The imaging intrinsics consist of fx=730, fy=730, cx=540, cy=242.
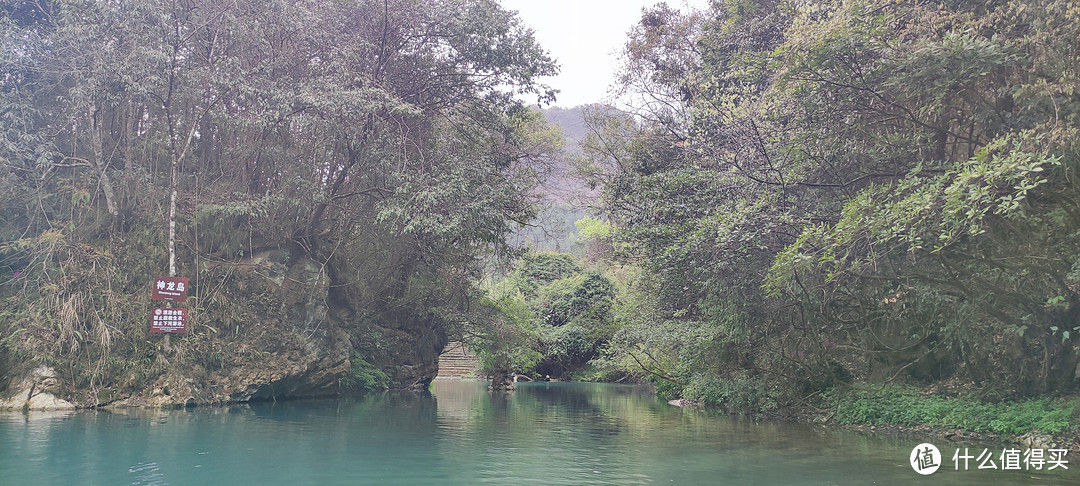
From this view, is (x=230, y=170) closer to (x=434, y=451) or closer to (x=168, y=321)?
(x=168, y=321)

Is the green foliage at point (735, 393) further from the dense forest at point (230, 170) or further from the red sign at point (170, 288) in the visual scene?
the red sign at point (170, 288)

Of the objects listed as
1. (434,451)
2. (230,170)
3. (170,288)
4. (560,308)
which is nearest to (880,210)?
(434,451)

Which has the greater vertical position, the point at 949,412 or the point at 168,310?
the point at 168,310

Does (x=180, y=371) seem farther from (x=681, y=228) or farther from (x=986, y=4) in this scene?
(x=986, y=4)

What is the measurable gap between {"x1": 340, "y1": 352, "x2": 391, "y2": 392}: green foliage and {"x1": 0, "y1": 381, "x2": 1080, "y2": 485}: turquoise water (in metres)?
5.11

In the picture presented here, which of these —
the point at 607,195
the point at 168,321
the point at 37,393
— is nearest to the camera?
the point at 37,393

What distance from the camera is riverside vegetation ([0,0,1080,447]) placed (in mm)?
9305

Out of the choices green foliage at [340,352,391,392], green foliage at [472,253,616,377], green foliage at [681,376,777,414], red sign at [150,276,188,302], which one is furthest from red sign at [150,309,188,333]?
green foliage at [472,253,616,377]

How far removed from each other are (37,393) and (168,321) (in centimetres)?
235

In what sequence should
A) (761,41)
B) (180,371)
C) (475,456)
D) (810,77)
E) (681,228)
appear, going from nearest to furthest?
(475,456) < (810,77) < (681,228) < (180,371) < (761,41)

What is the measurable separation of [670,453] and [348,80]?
9.81 metres

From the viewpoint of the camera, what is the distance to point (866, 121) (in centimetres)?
1076

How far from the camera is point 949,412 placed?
10.8 metres

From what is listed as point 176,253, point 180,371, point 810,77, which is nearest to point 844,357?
point 810,77
